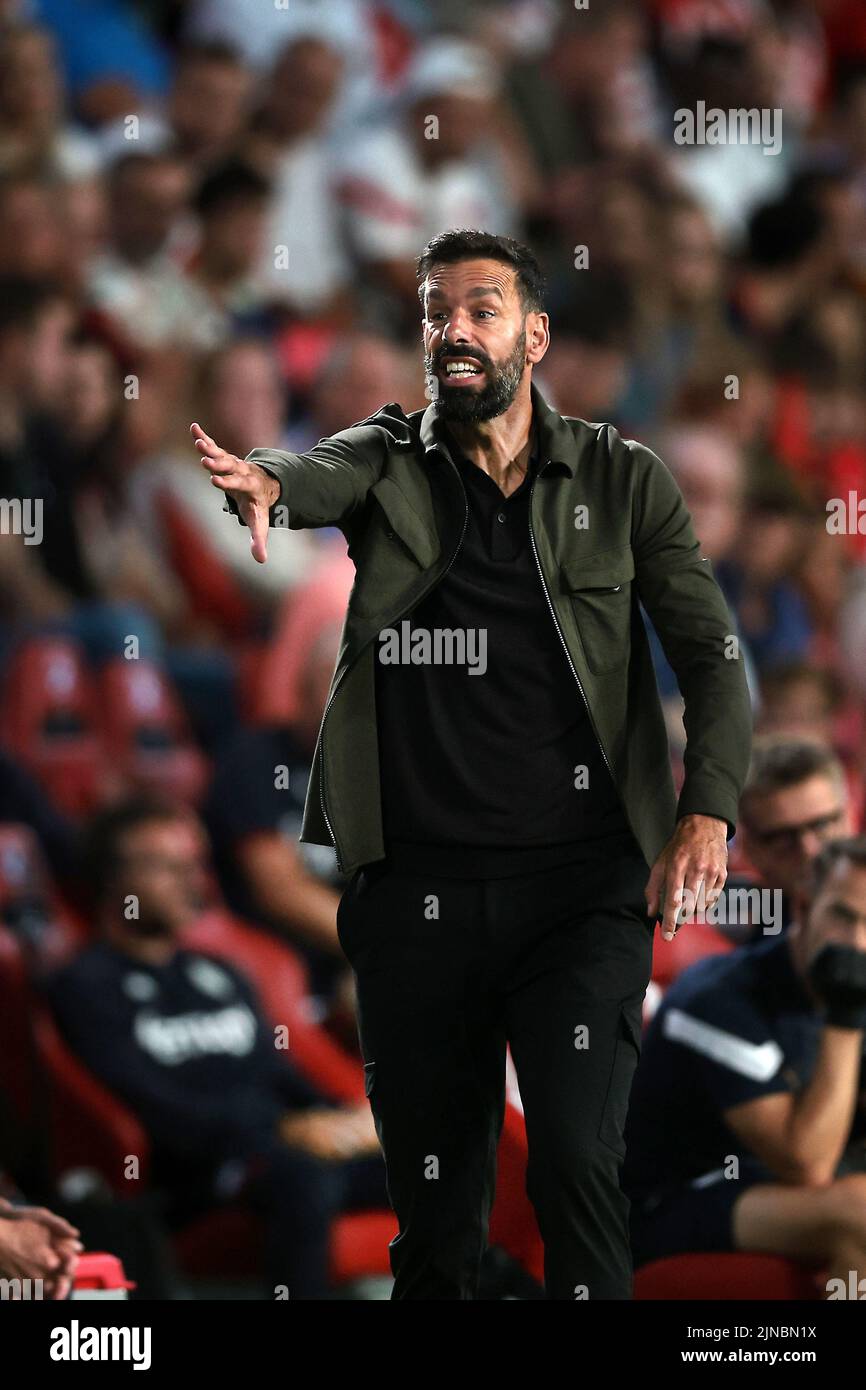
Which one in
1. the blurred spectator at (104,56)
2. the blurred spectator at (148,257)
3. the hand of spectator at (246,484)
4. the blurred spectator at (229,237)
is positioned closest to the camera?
the hand of spectator at (246,484)

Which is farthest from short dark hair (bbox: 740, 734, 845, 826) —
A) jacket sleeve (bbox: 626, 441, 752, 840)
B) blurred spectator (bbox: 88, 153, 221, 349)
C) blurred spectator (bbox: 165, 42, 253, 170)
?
blurred spectator (bbox: 165, 42, 253, 170)

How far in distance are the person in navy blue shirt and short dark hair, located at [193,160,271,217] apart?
3502 millimetres

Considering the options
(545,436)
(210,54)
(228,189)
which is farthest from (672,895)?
(210,54)

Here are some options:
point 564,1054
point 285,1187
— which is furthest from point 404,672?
point 285,1187

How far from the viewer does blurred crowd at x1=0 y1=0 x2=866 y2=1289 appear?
5.05m

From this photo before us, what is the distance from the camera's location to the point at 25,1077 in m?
4.26

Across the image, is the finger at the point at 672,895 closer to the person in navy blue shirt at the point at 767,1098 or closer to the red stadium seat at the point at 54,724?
the person in navy blue shirt at the point at 767,1098

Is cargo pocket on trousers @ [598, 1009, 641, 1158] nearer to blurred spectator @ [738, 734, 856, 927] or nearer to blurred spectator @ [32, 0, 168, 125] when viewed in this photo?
blurred spectator @ [738, 734, 856, 927]

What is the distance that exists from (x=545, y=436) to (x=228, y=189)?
386cm

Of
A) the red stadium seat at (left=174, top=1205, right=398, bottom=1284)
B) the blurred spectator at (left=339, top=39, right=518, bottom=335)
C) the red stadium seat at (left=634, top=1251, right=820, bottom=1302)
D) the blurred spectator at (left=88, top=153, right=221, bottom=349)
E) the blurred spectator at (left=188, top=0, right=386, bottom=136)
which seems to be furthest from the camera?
the blurred spectator at (left=188, top=0, right=386, bottom=136)

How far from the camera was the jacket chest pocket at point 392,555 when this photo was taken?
8.16 ft

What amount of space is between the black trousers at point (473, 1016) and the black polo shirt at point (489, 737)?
0.04 meters

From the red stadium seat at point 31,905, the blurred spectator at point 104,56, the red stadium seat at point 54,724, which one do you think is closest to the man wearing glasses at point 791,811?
the red stadium seat at point 31,905

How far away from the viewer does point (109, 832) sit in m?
4.63
